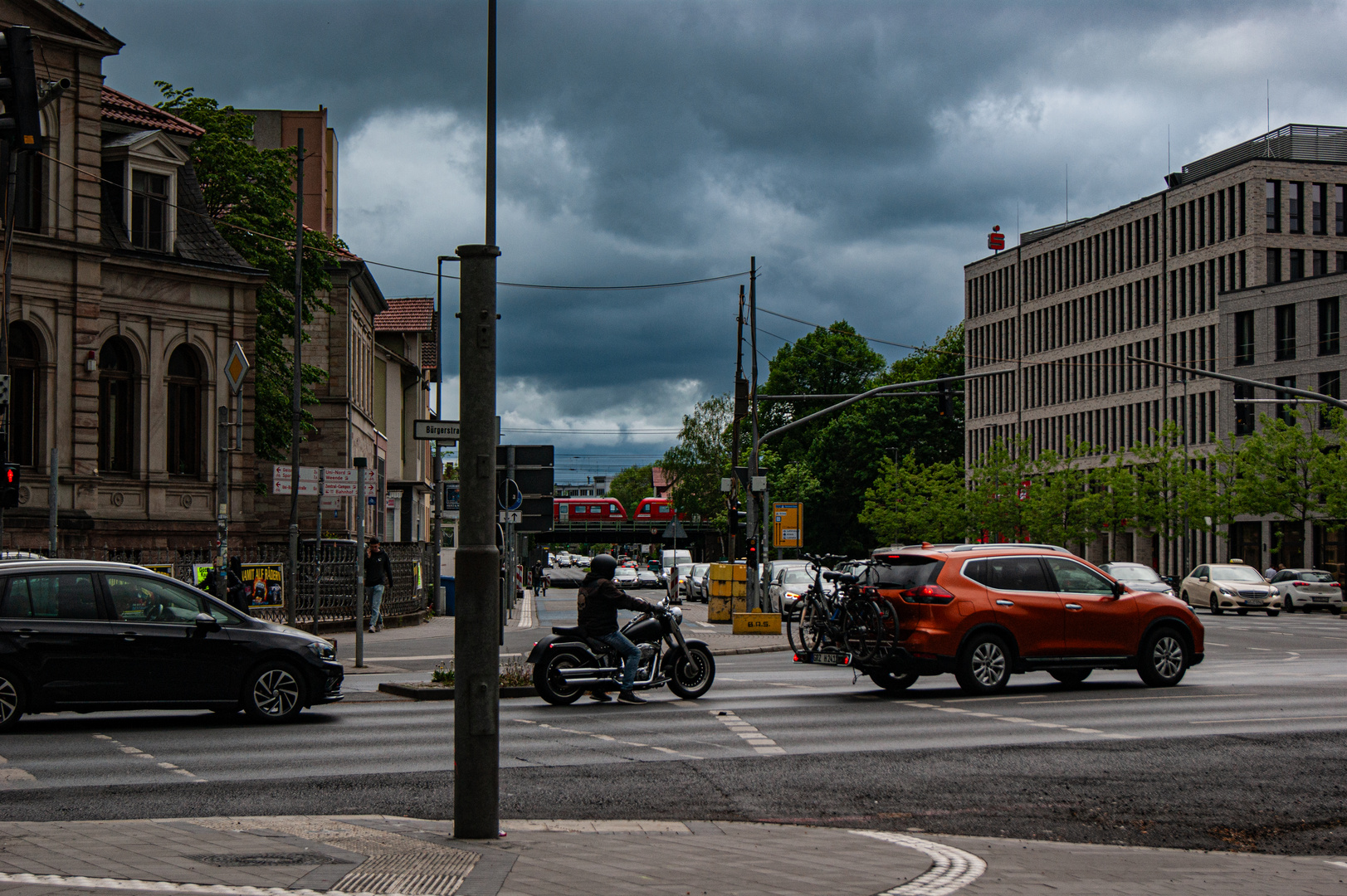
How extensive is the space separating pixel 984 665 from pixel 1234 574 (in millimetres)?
36545

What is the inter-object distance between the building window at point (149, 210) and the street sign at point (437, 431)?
757 inches

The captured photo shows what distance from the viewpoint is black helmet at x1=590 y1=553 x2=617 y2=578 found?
16250 mm

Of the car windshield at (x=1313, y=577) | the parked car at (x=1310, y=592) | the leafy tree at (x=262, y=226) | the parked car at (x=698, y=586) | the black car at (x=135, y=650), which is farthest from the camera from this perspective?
the parked car at (x=698, y=586)

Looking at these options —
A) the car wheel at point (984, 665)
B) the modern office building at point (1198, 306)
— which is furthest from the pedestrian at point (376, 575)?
the modern office building at point (1198, 306)

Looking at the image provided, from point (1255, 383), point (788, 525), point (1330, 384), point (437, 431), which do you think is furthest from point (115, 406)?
point (1330, 384)

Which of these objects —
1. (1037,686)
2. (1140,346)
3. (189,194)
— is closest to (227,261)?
(189,194)

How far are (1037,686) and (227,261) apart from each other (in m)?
23.5

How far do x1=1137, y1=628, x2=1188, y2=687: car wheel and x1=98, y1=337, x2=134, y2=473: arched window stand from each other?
23.4 m

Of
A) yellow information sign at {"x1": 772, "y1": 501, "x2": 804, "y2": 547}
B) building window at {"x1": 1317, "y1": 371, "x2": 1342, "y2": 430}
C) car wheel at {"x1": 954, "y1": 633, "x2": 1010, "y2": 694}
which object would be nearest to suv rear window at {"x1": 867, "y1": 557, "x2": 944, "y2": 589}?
car wheel at {"x1": 954, "y1": 633, "x2": 1010, "y2": 694}

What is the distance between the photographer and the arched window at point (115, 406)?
3297 cm

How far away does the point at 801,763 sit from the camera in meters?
11.8

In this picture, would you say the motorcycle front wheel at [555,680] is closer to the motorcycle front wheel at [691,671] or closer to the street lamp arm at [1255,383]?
the motorcycle front wheel at [691,671]

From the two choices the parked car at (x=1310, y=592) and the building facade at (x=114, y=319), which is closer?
the building facade at (x=114, y=319)

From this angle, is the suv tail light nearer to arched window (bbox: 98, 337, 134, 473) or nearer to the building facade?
the building facade
